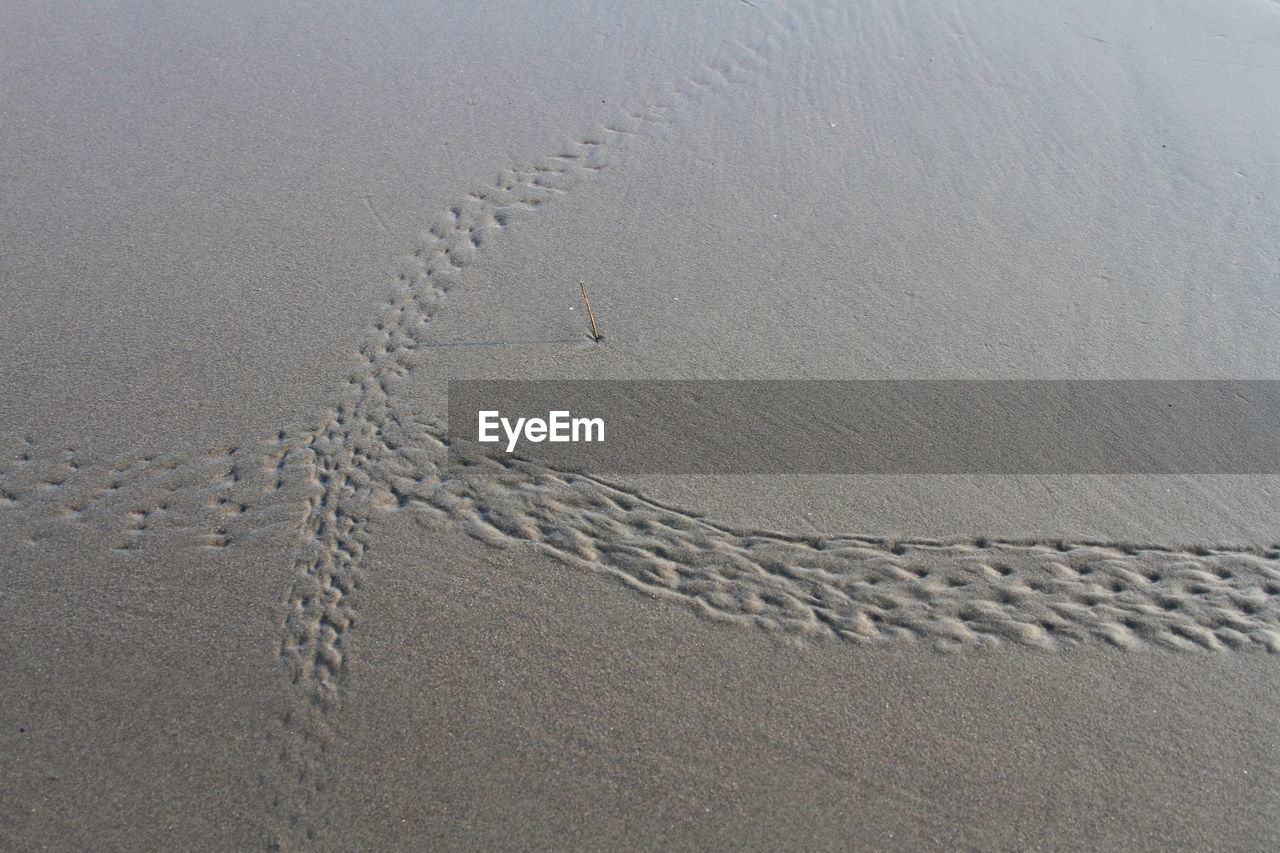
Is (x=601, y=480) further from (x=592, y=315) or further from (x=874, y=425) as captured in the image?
(x=874, y=425)

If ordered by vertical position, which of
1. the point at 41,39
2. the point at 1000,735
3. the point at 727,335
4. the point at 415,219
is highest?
the point at 41,39

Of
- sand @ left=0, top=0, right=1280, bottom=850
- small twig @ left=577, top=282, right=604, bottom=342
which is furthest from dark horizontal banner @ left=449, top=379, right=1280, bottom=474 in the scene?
small twig @ left=577, top=282, right=604, bottom=342

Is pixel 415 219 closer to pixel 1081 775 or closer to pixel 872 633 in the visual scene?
pixel 872 633

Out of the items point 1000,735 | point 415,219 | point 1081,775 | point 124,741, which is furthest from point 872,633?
point 415,219

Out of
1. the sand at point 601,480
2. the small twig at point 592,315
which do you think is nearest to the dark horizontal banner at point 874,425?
the sand at point 601,480

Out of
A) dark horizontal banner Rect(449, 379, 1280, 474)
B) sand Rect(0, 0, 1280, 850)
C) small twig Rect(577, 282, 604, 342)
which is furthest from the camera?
small twig Rect(577, 282, 604, 342)

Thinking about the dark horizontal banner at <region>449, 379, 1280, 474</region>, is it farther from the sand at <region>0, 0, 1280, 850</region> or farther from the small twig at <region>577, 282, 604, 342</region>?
the small twig at <region>577, 282, 604, 342</region>
